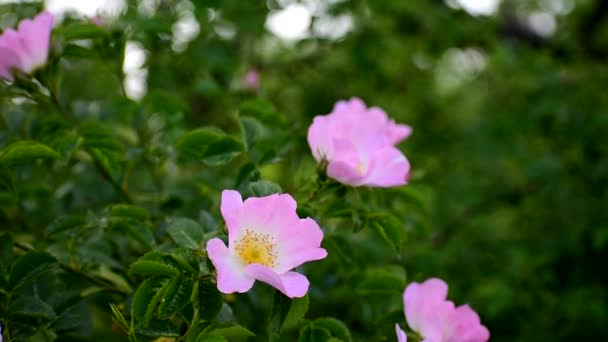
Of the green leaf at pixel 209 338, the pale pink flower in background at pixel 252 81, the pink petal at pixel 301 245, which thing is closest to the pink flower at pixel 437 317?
the pink petal at pixel 301 245

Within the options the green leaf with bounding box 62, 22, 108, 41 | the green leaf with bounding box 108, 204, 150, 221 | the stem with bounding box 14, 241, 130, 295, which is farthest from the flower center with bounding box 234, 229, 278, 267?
the green leaf with bounding box 62, 22, 108, 41

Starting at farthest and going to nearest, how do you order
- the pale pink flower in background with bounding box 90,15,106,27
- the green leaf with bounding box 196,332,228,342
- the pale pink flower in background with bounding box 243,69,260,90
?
the pale pink flower in background with bounding box 243,69,260,90 → the pale pink flower in background with bounding box 90,15,106,27 → the green leaf with bounding box 196,332,228,342

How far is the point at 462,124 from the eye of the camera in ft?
11.8

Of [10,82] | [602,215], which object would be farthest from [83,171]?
[602,215]

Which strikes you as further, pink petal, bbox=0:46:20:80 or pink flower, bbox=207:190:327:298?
pink petal, bbox=0:46:20:80

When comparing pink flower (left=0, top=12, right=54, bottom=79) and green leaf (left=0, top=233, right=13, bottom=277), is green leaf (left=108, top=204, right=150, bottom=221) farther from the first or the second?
pink flower (left=0, top=12, right=54, bottom=79)

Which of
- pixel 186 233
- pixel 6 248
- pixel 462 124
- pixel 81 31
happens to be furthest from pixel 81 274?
pixel 462 124

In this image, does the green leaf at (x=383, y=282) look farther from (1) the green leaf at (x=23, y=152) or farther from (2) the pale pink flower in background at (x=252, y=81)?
(2) the pale pink flower in background at (x=252, y=81)

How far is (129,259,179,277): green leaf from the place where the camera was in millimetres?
790

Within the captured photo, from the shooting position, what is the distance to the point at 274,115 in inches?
47.5

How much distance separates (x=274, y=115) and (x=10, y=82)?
0.44m

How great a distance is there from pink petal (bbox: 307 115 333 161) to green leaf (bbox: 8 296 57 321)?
1.40ft

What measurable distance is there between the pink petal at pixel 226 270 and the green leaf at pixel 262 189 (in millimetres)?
127

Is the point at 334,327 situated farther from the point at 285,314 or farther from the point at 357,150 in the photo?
the point at 357,150
